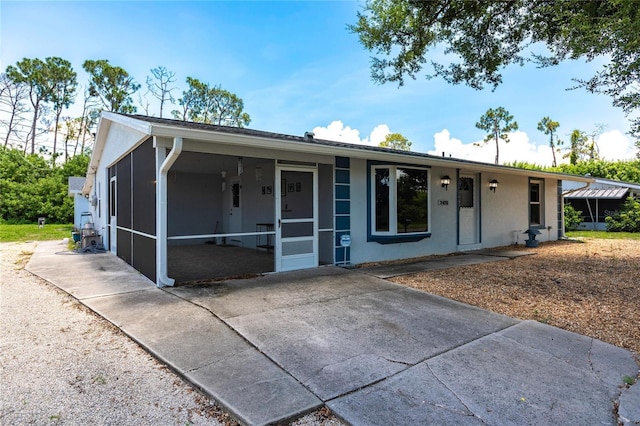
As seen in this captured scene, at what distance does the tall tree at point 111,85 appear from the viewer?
23297 millimetres

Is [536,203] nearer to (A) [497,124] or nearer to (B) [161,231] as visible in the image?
(B) [161,231]

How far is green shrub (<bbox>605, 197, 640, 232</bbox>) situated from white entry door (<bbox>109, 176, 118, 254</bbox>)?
60.9ft

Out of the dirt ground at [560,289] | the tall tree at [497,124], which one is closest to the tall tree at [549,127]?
the tall tree at [497,124]

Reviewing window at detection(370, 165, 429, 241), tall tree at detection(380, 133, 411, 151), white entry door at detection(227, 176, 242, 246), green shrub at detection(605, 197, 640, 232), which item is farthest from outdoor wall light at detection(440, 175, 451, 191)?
tall tree at detection(380, 133, 411, 151)

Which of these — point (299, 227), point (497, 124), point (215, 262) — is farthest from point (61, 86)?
point (497, 124)

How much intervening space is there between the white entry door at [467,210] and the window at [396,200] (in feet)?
6.13

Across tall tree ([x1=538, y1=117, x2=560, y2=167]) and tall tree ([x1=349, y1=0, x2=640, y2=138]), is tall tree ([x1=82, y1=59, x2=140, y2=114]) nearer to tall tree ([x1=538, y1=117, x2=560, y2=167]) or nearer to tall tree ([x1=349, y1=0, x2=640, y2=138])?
tall tree ([x1=349, y1=0, x2=640, y2=138])

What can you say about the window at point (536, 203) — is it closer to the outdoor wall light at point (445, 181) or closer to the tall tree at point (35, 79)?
the outdoor wall light at point (445, 181)

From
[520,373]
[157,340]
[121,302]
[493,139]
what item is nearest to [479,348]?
[520,373]

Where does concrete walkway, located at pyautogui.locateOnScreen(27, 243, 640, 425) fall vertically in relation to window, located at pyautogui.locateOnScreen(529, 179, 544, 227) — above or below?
below

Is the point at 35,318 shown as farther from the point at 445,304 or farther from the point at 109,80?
the point at 109,80

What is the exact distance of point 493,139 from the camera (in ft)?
94.2

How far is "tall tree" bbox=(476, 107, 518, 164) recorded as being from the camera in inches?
1106

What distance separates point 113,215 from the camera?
8.80 m
